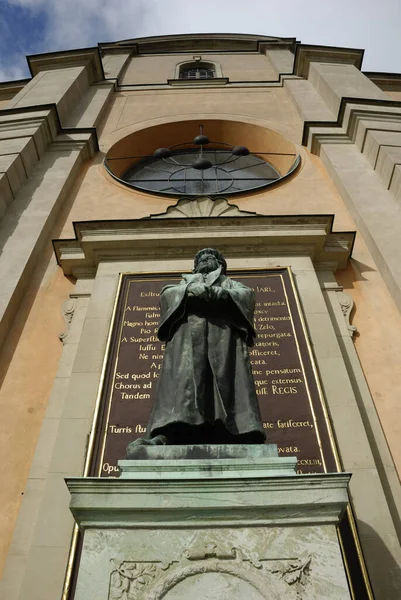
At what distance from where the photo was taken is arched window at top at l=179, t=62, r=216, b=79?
1688 centimetres

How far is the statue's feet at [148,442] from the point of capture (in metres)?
3.28

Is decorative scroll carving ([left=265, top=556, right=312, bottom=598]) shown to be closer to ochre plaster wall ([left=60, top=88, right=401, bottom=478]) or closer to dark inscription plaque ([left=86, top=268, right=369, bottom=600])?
dark inscription plaque ([left=86, top=268, right=369, bottom=600])

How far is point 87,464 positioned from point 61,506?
362 mm

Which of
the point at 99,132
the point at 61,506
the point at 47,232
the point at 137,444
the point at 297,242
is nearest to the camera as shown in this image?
the point at 137,444

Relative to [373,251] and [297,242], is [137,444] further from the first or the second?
[373,251]

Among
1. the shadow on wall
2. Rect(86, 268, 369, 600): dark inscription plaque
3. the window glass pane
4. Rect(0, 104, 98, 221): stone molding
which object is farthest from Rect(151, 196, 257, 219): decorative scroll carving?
the shadow on wall

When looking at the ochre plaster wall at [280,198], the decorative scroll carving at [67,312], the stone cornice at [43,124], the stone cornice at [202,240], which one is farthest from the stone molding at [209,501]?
the stone cornice at [43,124]

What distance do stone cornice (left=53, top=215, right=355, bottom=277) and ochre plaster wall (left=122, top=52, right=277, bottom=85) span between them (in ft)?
29.0

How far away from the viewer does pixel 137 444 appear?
331 cm

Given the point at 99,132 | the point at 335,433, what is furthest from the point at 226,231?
the point at 99,132

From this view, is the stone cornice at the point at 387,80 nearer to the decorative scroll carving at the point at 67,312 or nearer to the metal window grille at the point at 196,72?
the metal window grille at the point at 196,72

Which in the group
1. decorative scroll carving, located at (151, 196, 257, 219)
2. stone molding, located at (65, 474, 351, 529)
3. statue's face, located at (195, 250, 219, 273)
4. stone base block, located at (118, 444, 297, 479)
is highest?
decorative scroll carving, located at (151, 196, 257, 219)

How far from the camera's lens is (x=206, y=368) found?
368cm

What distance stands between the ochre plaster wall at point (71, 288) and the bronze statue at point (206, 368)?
6.81 ft
